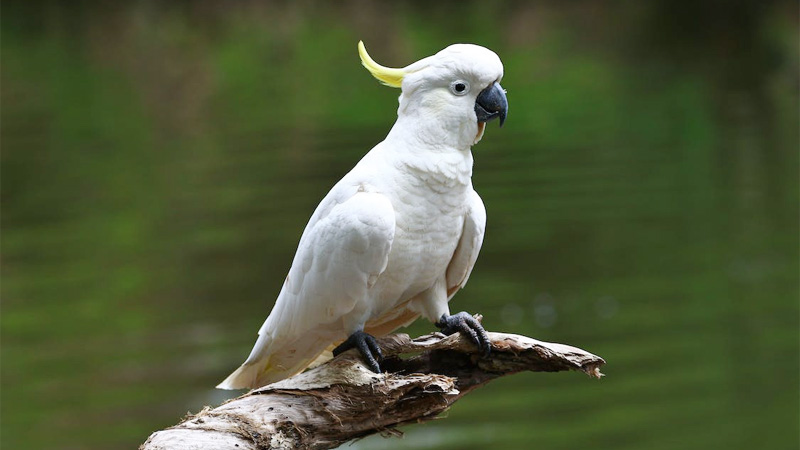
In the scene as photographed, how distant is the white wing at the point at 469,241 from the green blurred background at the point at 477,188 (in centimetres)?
400

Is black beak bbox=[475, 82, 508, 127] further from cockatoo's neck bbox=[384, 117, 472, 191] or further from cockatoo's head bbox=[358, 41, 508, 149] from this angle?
cockatoo's neck bbox=[384, 117, 472, 191]

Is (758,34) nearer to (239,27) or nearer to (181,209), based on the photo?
(239,27)

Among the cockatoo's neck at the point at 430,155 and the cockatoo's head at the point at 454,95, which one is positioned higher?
the cockatoo's head at the point at 454,95

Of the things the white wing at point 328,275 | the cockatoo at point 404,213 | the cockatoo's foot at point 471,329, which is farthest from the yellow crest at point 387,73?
the cockatoo's foot at point 471,329

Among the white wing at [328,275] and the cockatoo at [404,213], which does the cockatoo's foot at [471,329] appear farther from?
the white wing at [328,275]

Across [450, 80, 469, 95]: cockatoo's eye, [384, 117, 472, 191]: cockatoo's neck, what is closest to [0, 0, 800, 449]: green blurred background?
[384, 117, 472, 191]: cockatoo's neck

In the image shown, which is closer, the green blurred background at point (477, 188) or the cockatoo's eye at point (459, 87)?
the cockatoo's eye at point (459, 87)

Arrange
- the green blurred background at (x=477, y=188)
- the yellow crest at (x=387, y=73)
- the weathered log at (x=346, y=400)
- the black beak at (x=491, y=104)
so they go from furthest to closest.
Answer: the green blurred background at (x=477, y=188) < the yellow crest at (x=387, y=73) < the black beak at (x=491, y=104) < the weathered log at (x=346, y=400)

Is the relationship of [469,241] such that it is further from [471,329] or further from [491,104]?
[491,104]

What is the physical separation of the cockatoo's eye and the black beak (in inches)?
2.0

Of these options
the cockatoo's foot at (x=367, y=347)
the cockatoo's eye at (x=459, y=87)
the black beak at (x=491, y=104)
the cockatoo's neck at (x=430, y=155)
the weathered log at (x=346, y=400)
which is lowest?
the weathered log at (x=346, y=400)

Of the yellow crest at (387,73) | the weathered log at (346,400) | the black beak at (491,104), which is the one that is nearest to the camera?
the weathered log at (346,400)

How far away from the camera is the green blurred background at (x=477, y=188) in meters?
8.17

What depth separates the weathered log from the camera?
3357 mm
